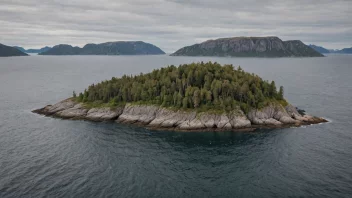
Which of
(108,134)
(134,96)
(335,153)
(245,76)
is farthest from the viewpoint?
(245,76)

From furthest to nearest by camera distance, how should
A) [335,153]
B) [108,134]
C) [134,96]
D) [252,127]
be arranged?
[134,96] → [252,127] → [108,134] → [335,153]

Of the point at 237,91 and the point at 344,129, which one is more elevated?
the point at 237,91

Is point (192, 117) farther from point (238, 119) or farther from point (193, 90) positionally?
point (238, 119)

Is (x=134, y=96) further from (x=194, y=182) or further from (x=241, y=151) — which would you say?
(x=194, y=182)

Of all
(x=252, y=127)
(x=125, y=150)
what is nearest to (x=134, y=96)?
(x=125, y=150)

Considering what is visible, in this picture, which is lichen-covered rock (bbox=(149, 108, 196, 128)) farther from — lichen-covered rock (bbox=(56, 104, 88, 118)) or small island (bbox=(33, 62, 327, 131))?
Answer: lichen-covered rock (bbox=(56, 104, 88, 118))

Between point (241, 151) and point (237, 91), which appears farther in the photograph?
point (237, 91)
